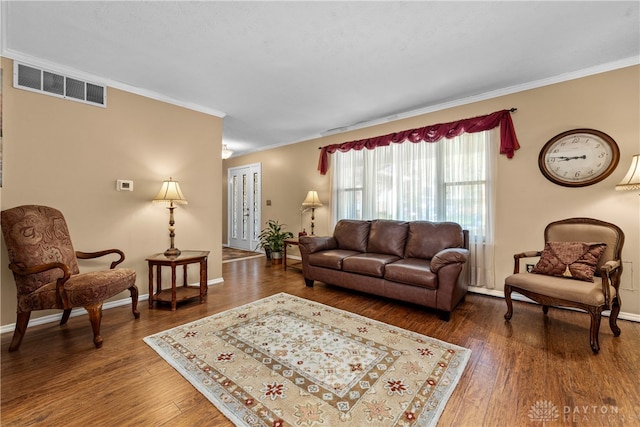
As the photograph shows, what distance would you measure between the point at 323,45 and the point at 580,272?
3068mm

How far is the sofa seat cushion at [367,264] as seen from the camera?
124 inches

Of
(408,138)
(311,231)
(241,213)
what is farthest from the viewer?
(241,213)

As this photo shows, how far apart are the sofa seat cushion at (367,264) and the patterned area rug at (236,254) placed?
3.14m

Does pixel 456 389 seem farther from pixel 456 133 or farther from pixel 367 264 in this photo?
pixel 456 133

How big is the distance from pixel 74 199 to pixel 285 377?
2843 millimetres

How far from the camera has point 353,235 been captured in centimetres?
408

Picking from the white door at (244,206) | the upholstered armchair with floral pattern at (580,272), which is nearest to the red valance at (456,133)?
the upholstered armchair with floral pattern at (580,272)

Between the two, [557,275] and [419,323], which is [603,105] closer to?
[557,275]

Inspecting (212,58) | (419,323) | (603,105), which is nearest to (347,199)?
(419,323)

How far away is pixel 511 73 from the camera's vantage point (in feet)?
9.57

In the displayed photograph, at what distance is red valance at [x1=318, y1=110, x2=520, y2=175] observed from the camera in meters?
3.24

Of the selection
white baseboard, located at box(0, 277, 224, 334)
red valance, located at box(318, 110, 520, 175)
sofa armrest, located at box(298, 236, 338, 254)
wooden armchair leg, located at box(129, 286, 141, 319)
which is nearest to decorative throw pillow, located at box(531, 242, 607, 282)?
red valance, located at box(318, 110, 520, 175)

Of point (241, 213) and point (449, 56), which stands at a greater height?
point (449, 56)

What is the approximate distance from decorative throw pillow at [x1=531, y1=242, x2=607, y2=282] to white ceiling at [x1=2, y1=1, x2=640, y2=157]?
1.83 meters
